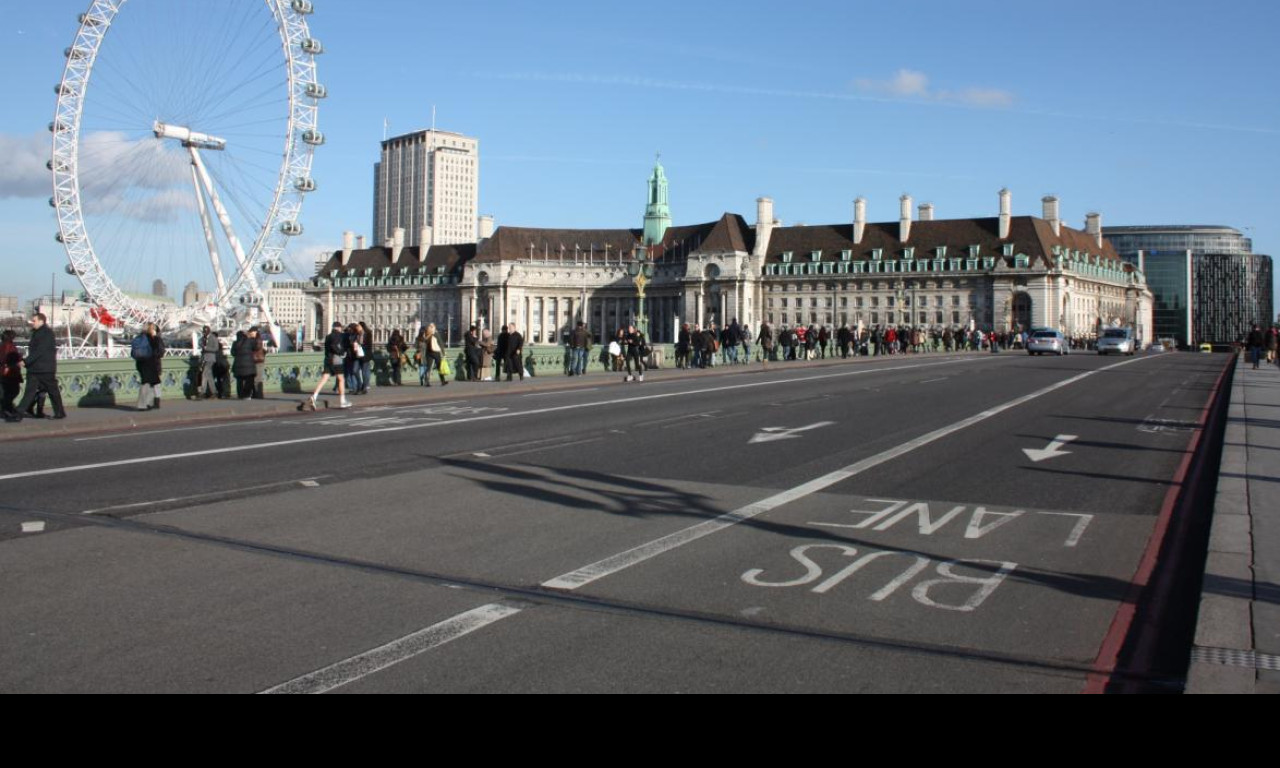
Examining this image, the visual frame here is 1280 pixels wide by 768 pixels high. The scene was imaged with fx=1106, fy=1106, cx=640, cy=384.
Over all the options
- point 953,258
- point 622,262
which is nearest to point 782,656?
point 953,258

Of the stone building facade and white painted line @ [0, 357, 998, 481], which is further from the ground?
the stone building facade

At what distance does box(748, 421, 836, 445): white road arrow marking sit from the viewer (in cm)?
1767

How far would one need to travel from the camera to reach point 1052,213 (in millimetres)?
156125

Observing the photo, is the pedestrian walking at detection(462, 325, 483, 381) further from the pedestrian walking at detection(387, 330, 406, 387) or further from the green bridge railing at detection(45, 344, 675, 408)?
the pedestrian walking at detection(387, 330, 406, 387)

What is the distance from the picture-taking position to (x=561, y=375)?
141 ft

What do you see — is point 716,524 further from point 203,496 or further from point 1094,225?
point 1094,225

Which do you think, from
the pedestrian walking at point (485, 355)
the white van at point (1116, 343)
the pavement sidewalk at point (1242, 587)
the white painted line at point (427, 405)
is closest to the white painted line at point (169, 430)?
the white painted line at point (427, 405)

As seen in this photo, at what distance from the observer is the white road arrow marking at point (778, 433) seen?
1767cm

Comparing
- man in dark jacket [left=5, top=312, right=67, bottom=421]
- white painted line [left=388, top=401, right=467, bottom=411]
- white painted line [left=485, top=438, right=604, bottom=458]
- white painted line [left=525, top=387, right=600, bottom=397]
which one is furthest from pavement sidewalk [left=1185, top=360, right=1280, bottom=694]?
white painted line [left=525, top=387, right=600, bottom=397]

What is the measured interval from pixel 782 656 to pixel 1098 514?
6311 millimetres

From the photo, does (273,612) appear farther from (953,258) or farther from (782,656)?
(953,258)

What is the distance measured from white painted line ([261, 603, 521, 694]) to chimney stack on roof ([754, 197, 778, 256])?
167 m

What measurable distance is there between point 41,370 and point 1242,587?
65.4 ft

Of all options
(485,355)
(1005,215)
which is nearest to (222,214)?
(485,355)
